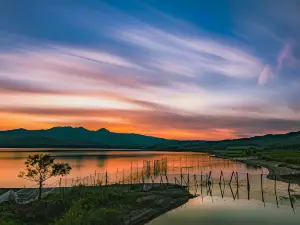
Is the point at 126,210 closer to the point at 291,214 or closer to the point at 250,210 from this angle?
the point at 250,210

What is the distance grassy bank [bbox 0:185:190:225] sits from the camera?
2936 cm

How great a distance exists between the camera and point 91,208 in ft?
114

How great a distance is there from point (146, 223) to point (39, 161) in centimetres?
1526

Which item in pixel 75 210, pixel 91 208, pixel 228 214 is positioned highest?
pixel 75 210

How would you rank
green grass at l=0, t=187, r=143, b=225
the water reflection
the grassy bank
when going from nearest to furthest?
green grass at l=0, t=187, r=143, b=225
the grassy bank
the water reflection

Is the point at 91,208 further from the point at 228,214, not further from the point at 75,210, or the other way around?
the point at 228,214

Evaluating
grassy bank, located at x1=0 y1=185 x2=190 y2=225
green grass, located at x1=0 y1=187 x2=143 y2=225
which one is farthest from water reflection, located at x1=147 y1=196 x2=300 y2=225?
green grass, located at x1=0 y1=187 x2=143 y2=225

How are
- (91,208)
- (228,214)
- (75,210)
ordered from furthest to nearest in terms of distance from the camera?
1. (228,214)
2. (91,208)
3. (75,210)

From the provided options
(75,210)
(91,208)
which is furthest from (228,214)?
(75,210)

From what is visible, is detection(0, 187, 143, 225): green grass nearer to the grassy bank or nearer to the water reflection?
the grassy bank

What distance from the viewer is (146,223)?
35.9 meters

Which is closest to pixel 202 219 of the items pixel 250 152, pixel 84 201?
pixel 84 201

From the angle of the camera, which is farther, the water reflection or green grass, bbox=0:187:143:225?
the water reflection

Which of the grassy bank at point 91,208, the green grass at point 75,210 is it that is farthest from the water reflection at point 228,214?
the green grass at point 75,210
